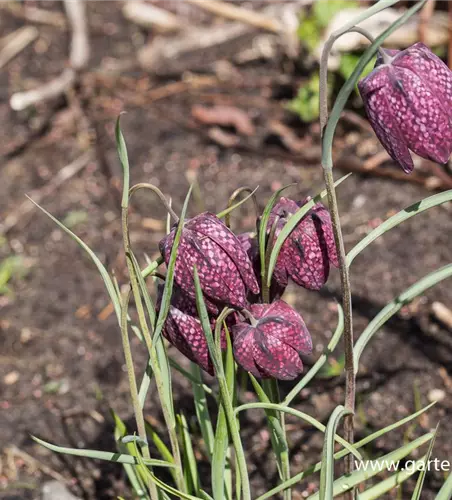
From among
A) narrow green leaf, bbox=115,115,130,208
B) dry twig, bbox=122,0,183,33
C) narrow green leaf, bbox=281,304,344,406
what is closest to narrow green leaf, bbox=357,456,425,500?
narrow green leaf, bbox=281,304,344,406

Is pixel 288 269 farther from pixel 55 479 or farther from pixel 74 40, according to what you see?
pixel 74 40

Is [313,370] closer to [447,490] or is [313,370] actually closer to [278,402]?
[278,402]

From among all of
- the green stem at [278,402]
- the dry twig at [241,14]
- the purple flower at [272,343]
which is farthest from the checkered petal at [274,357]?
the dry twig at [241,14]

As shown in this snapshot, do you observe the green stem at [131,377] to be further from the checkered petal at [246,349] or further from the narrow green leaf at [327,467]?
the narrow green leaf at [327,467]

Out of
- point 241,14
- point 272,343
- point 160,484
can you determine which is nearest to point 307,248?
point 272,343

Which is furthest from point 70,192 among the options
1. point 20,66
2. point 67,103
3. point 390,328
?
point 390,328

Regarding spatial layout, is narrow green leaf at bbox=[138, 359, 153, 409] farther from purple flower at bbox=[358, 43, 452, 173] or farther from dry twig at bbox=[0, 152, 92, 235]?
dry twig at bbox=[0, 152, 92, 235]
